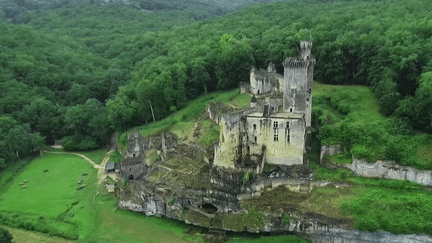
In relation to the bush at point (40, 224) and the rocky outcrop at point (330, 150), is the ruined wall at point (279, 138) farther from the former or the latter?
the bush at point (40, 224)

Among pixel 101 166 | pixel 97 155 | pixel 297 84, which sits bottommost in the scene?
pixel 97 155

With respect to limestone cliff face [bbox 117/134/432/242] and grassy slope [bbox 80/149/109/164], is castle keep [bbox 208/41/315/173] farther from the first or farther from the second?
grassy slope [bbox 80/149/109/164]

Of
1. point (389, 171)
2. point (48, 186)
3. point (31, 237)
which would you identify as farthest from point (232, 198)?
point (48, 186)

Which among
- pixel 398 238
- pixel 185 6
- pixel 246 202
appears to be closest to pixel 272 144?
pixel 246 202

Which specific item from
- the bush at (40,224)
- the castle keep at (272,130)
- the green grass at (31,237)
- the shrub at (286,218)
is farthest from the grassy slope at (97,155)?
the shrub at (286,218)

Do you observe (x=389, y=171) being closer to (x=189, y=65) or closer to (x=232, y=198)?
(x=232, y=198)

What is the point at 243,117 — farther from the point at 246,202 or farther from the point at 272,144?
the point at 246,202

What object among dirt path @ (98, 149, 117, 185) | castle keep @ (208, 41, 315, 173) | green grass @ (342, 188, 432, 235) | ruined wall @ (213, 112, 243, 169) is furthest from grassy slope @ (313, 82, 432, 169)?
dirt path @ (98, 149, 117, 185)
